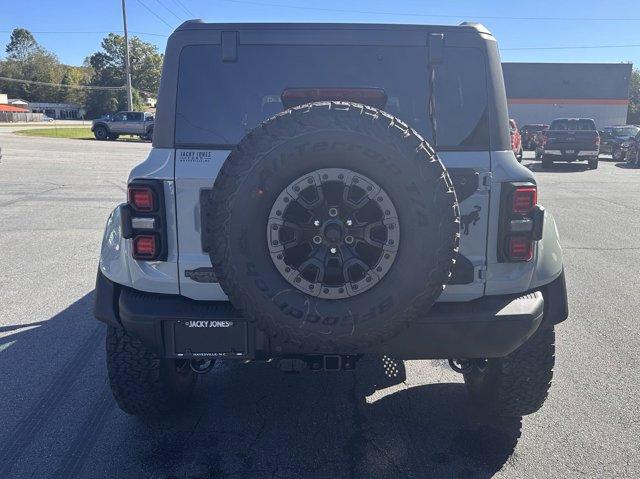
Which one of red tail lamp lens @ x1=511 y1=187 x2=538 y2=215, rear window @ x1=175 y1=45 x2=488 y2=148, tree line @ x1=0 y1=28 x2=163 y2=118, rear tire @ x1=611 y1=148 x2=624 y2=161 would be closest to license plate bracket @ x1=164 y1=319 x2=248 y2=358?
rear window @ x1=175 y1=45 x2=488 y2=148

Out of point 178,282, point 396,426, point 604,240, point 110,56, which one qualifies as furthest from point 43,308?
point 110,56

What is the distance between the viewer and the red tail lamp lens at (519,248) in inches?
110

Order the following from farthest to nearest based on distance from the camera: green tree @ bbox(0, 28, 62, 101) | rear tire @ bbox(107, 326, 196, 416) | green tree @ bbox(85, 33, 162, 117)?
green tree @ bbox(0, 28, 62, 101)
green tree @ bbox(85, 33, 162, 117)
rear tire @ bbox(107, 326, 196, 416)

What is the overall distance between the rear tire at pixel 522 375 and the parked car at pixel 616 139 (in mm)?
26296

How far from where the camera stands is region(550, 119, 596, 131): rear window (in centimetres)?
2231

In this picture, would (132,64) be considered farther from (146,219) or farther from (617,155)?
(146,219)

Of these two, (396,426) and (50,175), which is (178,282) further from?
(50,175)

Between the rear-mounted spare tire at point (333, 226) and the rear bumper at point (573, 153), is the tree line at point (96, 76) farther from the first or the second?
the rear-mounted spare tire at point (333, 226)

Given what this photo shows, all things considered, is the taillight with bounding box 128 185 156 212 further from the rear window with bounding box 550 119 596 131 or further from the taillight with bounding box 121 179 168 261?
the rear window with bounding box 550 119 596 131

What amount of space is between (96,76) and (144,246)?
112m

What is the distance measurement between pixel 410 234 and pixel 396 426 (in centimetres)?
148

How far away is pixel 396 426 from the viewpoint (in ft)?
11.1

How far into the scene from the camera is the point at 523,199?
276cm

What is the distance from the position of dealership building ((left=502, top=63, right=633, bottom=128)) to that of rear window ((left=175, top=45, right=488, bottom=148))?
50154 mm
